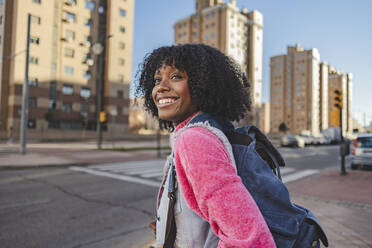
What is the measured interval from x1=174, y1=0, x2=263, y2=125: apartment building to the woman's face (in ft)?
203

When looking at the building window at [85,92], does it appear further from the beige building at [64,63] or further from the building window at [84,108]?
the building window at [84,108]

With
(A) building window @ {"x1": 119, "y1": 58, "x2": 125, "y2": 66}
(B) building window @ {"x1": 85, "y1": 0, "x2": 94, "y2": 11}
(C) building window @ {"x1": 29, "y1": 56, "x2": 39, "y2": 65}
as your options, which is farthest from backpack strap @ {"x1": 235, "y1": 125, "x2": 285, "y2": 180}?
(A) building window @ {"x1": 119, "y1": 58, "x2": 125, "y2": 66}

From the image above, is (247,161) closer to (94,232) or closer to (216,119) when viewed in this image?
(216,119)

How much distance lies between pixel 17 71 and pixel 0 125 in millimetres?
7445

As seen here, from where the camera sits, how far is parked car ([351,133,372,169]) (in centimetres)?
1030

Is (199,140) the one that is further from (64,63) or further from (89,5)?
(89,5)

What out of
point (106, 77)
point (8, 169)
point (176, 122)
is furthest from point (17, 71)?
point (176, 122)

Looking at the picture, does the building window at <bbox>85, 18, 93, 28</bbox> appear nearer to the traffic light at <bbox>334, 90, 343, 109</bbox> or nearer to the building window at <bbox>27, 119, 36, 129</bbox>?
the building window at <bbox>27, 119, 36, 129</bbox>

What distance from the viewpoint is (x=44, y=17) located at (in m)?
34.2

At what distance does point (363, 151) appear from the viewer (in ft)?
34.4

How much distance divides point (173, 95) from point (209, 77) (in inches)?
8.3

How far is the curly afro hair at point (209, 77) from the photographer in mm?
1275

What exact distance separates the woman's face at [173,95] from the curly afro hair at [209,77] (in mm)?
28

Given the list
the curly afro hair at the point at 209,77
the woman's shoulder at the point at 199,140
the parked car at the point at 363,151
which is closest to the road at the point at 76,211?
the curly afro hair at the point at 209,77
